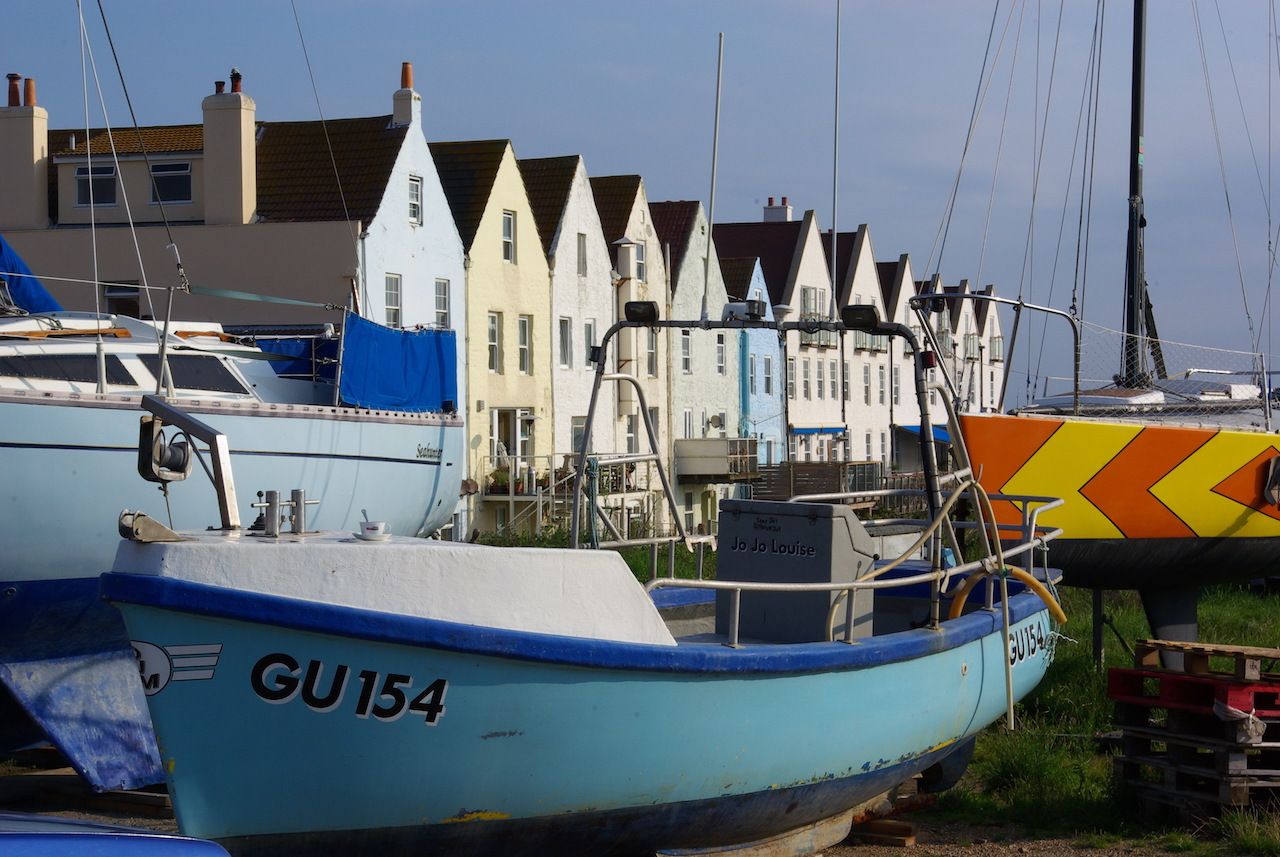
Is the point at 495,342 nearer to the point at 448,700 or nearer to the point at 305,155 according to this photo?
the point at 305,155

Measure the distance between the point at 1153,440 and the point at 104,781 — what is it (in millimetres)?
8940

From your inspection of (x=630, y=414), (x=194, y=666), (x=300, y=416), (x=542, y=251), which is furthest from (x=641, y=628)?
(x=630, y=414)

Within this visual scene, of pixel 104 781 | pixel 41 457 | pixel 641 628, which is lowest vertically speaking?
pixel 104 781

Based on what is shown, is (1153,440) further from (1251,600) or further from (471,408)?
(471,408)

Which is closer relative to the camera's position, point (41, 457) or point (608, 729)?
point (608, 729)

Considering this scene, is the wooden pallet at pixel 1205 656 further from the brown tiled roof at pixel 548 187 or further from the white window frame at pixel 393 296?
the brown tiled roof at pixel 548 187

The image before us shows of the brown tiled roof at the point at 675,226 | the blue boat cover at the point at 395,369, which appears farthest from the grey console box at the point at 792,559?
the brown tiled roof at the point at 675,226

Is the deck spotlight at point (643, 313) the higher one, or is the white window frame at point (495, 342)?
the white window frame at point (495, 342)

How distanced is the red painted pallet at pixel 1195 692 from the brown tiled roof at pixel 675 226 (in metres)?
33.4

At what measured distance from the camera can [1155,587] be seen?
1338cm

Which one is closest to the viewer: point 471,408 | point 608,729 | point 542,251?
point 608,729

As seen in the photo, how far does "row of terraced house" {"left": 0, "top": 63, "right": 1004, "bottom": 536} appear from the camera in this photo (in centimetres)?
2905

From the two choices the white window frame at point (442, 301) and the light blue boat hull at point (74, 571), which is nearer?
the light blue boat hull at point (74, 571)

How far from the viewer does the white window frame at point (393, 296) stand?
29.8m
